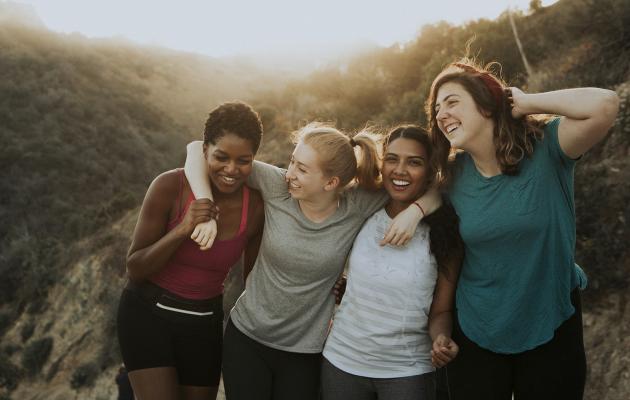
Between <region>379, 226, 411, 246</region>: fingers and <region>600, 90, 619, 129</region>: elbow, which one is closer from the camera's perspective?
<region>600, 90, 619, 129</region>: elbow

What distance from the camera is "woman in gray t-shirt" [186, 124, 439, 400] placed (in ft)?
9.46

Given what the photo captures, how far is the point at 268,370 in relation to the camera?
2.95 meters

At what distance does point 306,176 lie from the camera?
9.61ft

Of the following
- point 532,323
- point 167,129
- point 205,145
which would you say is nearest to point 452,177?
point 532,323

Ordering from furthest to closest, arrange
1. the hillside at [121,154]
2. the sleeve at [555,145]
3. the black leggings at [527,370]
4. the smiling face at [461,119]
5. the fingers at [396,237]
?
the hillside at [121,154]
the fingers at [396,237]
the smiling face at [461,119]
the black leggings at [527,370]
the sleeve at [555,145]

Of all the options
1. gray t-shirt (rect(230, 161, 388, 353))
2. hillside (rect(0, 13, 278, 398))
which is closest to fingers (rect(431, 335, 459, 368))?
gray t-shirt (rect(230, 161, 388, 353))

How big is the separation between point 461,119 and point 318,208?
0.98 m

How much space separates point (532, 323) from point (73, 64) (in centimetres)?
3080

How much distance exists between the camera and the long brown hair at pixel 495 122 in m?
2.40

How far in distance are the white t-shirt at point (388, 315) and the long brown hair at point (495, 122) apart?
52cm

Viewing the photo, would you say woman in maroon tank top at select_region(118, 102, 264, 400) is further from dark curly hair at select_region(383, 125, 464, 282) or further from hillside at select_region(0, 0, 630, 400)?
hillside at select_region(0, 0, 630, 400)

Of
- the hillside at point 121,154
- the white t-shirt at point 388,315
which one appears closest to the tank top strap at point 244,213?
the white t-shirt at point 388,315

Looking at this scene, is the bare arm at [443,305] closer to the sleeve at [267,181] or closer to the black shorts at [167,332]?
the sleeve at [267,181]

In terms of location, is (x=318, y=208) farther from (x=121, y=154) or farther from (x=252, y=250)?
(x=121, y=154)
